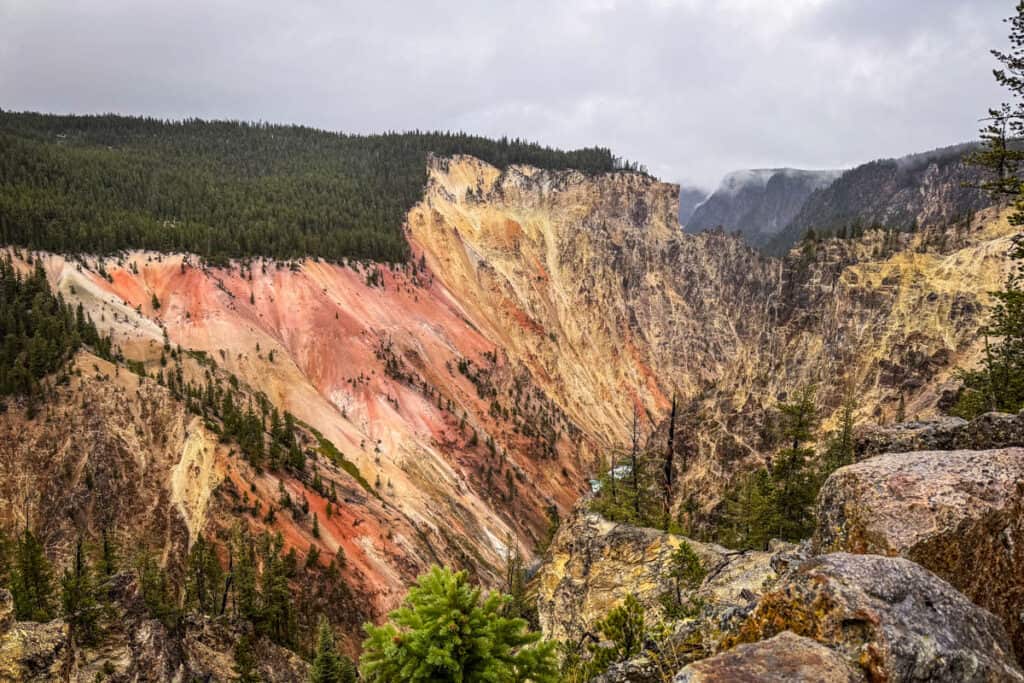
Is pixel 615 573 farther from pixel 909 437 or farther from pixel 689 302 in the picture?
pixel 689 302

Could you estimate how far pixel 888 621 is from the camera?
610cm

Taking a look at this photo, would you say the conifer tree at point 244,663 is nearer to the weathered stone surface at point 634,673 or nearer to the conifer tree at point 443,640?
the conifer tree at point 443,640

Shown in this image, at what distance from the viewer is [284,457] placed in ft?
166

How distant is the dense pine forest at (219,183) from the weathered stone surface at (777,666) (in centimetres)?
8622

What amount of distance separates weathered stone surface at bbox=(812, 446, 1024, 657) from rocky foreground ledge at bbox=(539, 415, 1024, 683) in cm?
2

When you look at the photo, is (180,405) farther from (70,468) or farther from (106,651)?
(106,651)

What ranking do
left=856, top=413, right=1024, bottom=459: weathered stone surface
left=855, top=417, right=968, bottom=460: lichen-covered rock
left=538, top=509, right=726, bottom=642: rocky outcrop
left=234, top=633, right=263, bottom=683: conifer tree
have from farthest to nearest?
left=234, top=633, right=263, bottom=683: conifer tree → left=538, top=509, right=726, bottom=642: rocky outcrop → left=855, top=417, right=968, bottom=460: lichen-covered rock → left=856, top=413, right=1024, bottom=459: weathered stone surface

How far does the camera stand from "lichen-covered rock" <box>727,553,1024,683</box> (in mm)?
5926

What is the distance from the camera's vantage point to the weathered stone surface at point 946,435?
1155 centimetres

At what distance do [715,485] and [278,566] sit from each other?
39.5m

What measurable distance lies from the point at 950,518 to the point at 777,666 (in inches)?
173

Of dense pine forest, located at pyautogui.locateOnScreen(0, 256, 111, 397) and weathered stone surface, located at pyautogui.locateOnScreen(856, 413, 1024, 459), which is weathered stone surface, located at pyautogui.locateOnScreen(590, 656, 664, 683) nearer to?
weathered stone surface, located at pyautogui.locateOnScreen(856, 413, 1024, 459)

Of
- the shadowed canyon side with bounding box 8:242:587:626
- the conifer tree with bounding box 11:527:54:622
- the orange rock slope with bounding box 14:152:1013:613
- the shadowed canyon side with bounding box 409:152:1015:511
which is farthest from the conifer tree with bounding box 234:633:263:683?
the shadowed canyon side with bounding box 409:152:1015:511

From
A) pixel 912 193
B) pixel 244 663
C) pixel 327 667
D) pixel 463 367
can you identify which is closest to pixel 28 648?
pixel 244 663
